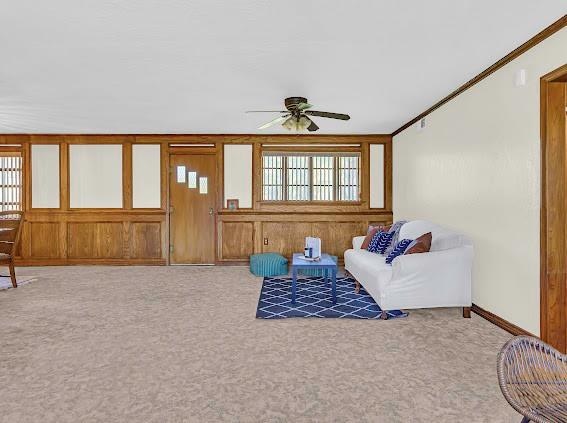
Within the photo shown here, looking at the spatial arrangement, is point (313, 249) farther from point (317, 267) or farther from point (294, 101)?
point (294, 101)

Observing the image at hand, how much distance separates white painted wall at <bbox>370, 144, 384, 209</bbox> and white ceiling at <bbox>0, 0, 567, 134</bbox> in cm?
173

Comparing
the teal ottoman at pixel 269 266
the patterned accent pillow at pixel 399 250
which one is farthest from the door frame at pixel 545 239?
the teal ottoman at pixel 269 266

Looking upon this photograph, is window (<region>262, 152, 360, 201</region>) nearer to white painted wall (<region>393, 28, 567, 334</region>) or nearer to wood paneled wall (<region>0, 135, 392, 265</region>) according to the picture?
wood paneled wall (<region>0, 135, 392, 265</region>)

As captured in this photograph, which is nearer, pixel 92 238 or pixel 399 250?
pixel 399 250

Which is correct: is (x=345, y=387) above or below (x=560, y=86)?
below

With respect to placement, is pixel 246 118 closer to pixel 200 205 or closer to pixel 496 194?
pixel 200 205

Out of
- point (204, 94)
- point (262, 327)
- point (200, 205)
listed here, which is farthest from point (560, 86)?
point (200, 205)

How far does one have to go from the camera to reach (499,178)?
365 centimetres

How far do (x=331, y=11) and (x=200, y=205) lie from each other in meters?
5.10

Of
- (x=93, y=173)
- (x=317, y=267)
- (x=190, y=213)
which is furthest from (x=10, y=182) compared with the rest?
(x=317, y=267)

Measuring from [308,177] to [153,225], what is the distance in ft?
10.4

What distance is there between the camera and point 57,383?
2.43m

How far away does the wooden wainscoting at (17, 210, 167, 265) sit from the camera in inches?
281

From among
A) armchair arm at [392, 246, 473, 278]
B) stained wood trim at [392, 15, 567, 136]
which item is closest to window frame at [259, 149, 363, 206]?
stained wood trim at [392, 15, 567, 136]
